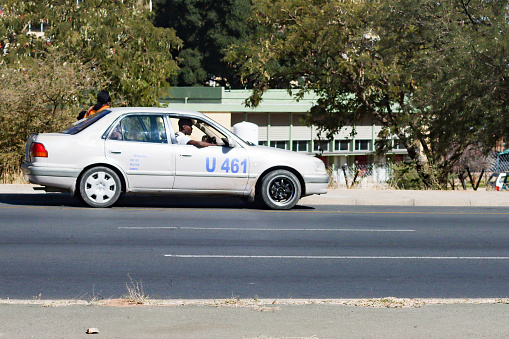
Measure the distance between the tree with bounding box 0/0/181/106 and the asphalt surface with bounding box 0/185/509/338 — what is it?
22.7 meters

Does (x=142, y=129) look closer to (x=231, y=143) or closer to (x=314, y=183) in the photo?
(x=231, y=143)

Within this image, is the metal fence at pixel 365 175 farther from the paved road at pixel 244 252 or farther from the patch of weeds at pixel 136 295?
the patch of weeds at pixel 136 295

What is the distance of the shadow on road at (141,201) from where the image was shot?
14305 millimetres

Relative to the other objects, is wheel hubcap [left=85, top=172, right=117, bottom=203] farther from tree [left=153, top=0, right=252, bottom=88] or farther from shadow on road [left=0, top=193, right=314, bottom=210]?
tree [left=153, top=0, right=252, bottom=88]

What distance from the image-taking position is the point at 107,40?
28641 mm

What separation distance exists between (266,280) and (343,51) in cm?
2249

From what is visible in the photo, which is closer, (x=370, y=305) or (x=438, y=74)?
(x=370, y=305)

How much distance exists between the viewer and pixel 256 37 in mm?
31438

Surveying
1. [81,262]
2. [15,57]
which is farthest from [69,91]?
[81,262]

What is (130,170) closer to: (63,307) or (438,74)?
(63,307)

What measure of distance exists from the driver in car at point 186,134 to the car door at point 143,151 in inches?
11.2

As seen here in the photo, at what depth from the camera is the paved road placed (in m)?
7.46

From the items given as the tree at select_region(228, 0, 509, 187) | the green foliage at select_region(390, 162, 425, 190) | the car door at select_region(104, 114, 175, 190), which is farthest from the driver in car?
the tree at select_region(228, 0, 509, 187)

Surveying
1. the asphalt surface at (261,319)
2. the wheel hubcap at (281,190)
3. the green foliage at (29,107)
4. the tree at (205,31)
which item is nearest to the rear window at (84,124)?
the wheel hubcap at (281,190)
